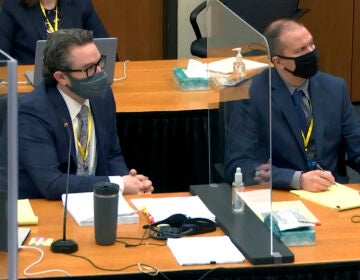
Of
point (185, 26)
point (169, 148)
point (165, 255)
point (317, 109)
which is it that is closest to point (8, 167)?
point (165, 255)

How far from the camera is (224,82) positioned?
12.6 feet

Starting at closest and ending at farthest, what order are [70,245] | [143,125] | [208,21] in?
[70,245] < [208,21] < [143,125]

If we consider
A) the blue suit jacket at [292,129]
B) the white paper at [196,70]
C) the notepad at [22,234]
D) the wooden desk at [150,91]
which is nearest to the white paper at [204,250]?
the blue suit jacket at [292,129]

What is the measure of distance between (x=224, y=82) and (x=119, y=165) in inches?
28.6

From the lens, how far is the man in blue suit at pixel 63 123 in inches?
151

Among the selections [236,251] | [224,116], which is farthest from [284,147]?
[236,251]

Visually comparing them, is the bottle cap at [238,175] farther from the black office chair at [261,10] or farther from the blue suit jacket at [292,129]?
the black office chair at [261,10]

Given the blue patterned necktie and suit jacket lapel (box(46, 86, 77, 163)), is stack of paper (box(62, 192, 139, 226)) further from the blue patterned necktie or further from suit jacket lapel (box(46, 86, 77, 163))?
the blue patterned necktie

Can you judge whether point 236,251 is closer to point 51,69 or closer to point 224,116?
point 224,116

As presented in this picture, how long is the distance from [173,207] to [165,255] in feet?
1.54

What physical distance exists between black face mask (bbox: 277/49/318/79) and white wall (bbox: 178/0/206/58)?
3.47m

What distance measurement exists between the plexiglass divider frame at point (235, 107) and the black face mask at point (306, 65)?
0.36 meters

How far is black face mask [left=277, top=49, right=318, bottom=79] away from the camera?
162 inches

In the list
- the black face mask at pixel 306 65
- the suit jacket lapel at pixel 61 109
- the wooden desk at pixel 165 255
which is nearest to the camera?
the wooden desk at pixel 165 255
